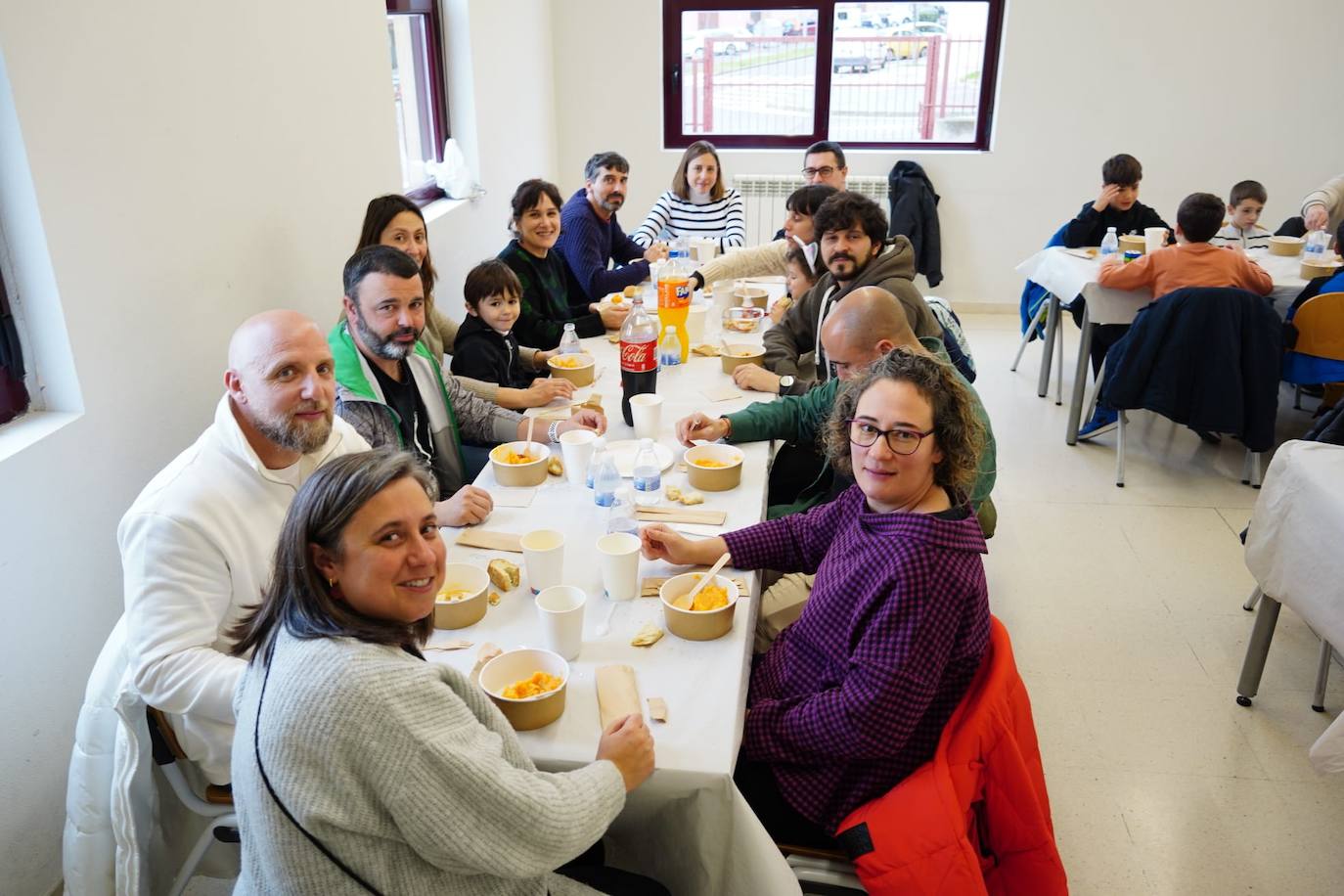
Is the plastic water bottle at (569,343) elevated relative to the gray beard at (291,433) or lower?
lower

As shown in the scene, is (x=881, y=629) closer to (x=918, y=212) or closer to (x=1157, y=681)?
(x=1157, y=681)

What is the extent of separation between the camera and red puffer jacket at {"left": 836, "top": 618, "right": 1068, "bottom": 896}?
60.4 inches

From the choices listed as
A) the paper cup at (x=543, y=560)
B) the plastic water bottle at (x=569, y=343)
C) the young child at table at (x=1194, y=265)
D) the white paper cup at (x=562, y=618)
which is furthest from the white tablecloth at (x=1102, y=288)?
the white paper cup at (x=562, y=618)

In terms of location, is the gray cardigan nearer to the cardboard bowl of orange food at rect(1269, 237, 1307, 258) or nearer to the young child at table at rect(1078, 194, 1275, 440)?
the young child at table at rect(1078, 194, 1275, 440)

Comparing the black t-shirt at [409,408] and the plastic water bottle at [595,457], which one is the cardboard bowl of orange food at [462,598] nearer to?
the plastic water bottle at [595,457]

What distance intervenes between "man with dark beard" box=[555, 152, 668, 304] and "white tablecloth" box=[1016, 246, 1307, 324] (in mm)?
2109

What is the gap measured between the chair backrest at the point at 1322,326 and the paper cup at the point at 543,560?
3786mm

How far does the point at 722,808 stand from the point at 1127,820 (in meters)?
1.48

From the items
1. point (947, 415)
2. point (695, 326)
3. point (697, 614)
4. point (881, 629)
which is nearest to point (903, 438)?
point (947, 415)

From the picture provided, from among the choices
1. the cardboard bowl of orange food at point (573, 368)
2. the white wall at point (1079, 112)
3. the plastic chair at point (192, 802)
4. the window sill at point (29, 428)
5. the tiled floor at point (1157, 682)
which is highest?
the white wall at point (1079, 112)

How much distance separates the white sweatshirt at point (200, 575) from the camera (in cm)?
169

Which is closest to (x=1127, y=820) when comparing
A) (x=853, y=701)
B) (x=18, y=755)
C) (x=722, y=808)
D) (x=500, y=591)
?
(x=853, y=701)

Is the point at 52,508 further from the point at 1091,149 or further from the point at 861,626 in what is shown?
the point at 1091,149

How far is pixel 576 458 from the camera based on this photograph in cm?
251
